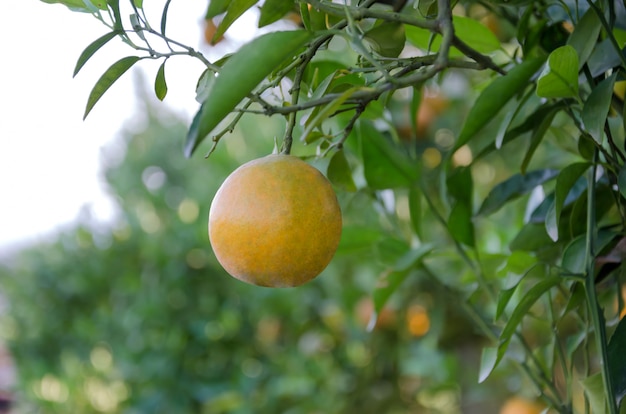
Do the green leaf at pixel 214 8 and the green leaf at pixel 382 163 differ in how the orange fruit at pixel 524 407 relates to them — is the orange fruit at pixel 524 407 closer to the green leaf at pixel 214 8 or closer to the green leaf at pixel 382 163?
the green leaf at pixel 382 163

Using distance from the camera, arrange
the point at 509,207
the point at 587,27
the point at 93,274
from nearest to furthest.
Answer: the point at 587,27
the point at 509,207
the point at 93,274

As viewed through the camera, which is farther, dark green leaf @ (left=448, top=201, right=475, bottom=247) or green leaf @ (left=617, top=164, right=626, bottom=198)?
dark green leaf @ (left=448, top=201, right=475, bottom=247)

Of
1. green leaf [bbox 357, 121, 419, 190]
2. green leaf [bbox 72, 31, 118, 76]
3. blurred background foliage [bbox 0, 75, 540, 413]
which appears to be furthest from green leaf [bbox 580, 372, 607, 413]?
blurred background foliage [bbox 0, 75, 540, 413]

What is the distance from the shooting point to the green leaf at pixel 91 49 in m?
0.35

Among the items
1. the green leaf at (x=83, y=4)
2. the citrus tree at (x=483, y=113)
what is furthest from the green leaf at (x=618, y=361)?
the green leaf at (x=83, y=4)

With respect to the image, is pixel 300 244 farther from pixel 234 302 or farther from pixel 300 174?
pixel 234 302

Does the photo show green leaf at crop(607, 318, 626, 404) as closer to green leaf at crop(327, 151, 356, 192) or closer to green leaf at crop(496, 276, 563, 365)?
green leaf at crop(496, 276, 563, 365)

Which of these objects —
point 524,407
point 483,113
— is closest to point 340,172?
point 483,113

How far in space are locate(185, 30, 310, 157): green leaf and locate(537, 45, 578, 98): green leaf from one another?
152mm

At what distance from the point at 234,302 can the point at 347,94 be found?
1.23m

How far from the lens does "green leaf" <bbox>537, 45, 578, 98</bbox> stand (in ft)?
1.21

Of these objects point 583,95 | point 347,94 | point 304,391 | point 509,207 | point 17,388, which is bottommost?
point 17,388

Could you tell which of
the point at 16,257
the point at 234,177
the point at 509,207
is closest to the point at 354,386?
the point at 509,207

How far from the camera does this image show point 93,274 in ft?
5.71
